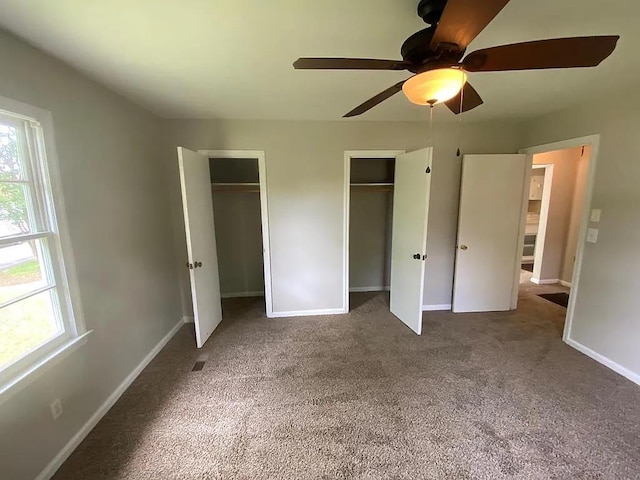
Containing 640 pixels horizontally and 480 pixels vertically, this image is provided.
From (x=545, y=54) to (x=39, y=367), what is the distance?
9.17 ft

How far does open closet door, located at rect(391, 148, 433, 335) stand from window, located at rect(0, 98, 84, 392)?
2.81m

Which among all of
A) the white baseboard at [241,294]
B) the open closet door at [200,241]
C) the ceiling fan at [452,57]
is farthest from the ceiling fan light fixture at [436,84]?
the white baseboard at [241,294]

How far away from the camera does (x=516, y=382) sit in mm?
2180

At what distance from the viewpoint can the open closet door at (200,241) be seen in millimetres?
2539

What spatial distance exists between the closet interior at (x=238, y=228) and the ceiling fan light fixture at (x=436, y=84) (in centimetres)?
279

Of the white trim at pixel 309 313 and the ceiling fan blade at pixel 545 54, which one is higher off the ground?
the ceiling fan blade at pixel 545 54

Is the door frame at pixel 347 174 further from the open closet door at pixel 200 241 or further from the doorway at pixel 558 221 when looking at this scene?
the doorway at pixel 558 221

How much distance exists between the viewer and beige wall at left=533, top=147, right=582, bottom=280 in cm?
417

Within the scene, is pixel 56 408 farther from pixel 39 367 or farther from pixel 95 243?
pixel 95 243

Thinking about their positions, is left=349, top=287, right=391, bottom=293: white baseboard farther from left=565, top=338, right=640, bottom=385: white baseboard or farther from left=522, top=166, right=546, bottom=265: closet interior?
left=522, top=166, right=546, bottom=265: closet interior

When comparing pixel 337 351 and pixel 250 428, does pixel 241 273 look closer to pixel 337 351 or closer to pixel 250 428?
pixel 337 351

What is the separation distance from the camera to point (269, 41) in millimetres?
1471

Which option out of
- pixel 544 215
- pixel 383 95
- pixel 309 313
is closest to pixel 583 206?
pixel 544 215

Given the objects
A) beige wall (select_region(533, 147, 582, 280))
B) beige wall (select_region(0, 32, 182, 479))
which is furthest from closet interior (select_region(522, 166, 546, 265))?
beige wall (select_region(0, 32, 182, 479))
